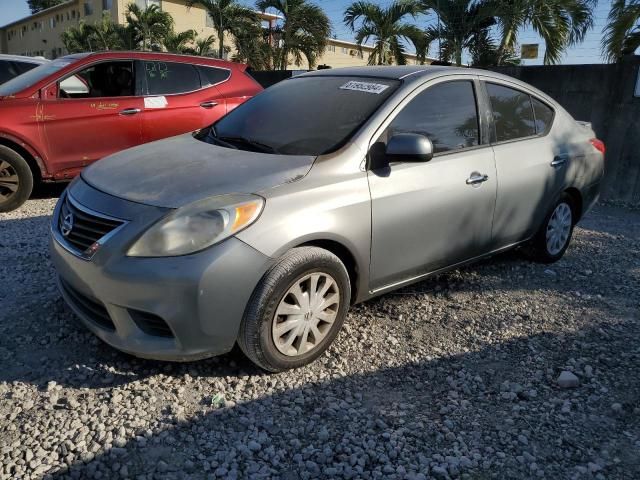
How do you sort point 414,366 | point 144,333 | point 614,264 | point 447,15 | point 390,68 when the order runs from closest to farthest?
point 144,333 → point 414,366 → point 390,68 → point 614,264 → point 447,15

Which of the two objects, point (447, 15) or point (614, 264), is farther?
point (447, 15)

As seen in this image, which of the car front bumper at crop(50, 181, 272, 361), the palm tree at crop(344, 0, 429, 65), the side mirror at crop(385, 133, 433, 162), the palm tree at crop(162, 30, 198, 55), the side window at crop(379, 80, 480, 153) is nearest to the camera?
the car front bumper at crop(50, 181, 272, 361)

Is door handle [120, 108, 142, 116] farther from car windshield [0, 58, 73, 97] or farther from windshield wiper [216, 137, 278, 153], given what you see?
windshield wiper [216, 137, 278, 153]

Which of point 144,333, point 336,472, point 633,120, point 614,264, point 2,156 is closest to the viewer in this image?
point 336,472

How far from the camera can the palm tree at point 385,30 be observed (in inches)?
616

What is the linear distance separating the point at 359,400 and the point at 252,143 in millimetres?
1702

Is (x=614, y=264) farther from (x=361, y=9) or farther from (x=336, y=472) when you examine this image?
(x=361, y=9)

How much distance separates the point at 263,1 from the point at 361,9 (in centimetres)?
602

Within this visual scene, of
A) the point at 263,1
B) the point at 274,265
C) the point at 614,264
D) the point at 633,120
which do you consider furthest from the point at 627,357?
the point at 263,1

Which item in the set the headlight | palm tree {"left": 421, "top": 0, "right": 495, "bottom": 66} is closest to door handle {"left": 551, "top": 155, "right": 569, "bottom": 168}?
the headlight

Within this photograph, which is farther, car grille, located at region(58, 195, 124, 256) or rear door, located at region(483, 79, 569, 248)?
rear door, located at region(483, 79, 569, 248)

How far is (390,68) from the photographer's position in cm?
391

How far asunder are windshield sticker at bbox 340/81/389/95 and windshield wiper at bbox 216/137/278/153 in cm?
73

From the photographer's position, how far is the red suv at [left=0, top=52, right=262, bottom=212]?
5.77 m
